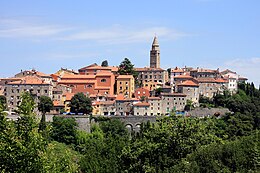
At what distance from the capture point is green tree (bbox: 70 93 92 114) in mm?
59812

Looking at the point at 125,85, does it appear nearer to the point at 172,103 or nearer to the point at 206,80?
the point at 172,103

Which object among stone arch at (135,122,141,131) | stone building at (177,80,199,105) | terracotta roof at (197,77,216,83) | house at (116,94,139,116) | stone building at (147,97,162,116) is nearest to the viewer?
stone arch at (135,122,141,131)

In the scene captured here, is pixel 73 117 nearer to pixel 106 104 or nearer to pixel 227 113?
pixel 106 104

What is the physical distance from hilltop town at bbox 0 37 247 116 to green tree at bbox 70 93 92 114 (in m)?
2.03

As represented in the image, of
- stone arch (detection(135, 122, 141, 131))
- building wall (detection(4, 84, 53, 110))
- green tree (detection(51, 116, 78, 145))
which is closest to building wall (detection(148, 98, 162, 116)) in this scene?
stone arch (detection(135, 122, 141, 131))

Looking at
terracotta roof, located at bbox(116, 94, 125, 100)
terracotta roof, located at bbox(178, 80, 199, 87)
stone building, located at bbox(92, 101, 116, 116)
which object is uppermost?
terracotta roof, located at bbox(178, 80, 199, 87)

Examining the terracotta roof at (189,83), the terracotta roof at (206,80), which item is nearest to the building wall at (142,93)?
the terracotta roof at (189,83)

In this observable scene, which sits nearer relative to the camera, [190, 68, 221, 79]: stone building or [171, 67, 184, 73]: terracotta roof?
[190, 68, 221, 79]: stone building

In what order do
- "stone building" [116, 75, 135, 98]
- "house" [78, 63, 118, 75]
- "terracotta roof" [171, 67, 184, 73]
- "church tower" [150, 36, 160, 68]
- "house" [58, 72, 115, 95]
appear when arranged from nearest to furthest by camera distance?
"house" [58, 72, 115, 95] → "stone building" [116, 75, 135, 98] → "house" [78, 63, 118, 75] → "terracotta roof" [171, 67, 184, 73] → "church tower" [150, 36, 160, 68]

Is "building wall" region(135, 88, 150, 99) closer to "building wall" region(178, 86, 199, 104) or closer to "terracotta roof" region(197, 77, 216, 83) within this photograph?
"building wall" region(178, 86, 199, 104)

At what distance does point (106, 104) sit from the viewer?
63344 millimetres

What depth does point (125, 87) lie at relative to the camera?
68125 mm

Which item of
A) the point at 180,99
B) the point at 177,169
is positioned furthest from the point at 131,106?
the point at 177,169

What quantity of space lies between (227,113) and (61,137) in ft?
70.8
